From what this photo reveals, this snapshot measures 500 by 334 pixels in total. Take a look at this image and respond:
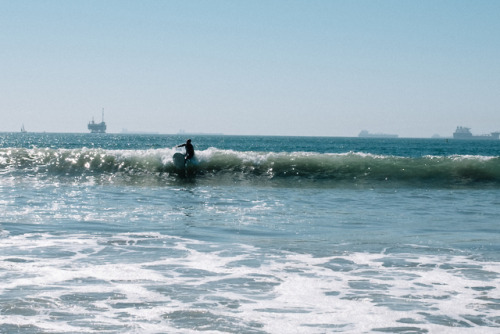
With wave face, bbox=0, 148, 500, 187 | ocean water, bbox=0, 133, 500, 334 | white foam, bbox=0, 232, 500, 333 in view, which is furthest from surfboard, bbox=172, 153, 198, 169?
white foam, bbox=0, 232, 500, 333

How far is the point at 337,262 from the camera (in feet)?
26.6

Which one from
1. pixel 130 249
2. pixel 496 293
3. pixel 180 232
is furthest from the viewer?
pixel 180 232

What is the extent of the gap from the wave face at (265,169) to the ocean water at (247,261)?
552cm

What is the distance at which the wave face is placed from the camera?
25.3m

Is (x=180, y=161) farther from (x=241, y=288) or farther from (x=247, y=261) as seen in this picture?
(x=241, y=288)

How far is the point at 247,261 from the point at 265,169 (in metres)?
19.6

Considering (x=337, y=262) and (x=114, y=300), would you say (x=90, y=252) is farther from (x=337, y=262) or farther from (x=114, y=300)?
(x=337, y=262)

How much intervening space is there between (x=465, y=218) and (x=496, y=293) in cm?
698

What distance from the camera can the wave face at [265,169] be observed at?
25281 millimetres

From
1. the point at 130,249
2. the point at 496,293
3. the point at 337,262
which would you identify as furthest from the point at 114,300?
the point at 496,293

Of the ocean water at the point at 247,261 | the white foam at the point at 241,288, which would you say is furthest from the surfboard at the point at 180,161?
the white foam at the point at 241,288

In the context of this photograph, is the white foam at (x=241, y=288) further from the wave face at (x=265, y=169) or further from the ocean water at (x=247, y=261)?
the wave face at (x=265, y=169)

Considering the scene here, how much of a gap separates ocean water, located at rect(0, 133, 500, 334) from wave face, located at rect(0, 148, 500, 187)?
18.1 ft

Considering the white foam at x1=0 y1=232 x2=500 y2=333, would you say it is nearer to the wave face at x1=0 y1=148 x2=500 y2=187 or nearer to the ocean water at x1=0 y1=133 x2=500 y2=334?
the ocean water at x1=0 y1=133 x2=500 y2=334
